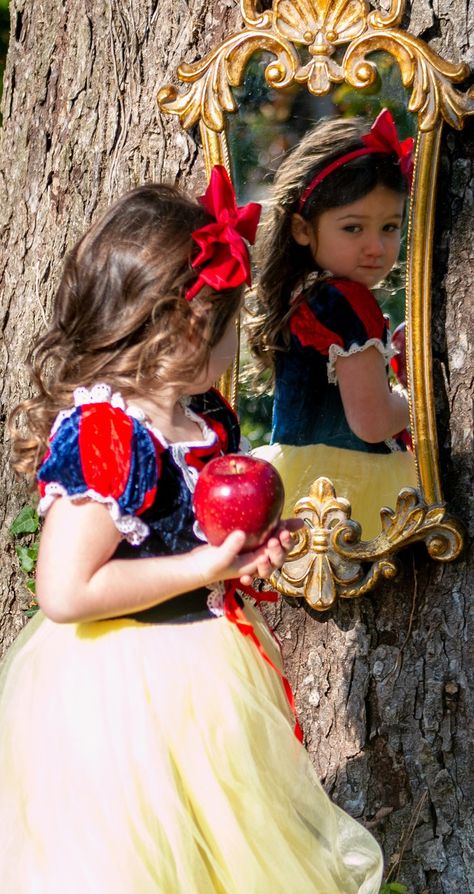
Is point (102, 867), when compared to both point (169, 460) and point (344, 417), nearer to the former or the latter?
point (169, 460)

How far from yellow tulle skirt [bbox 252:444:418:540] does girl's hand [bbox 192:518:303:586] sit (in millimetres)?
649

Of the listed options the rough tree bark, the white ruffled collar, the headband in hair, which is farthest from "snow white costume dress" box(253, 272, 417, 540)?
the white ruffled collar

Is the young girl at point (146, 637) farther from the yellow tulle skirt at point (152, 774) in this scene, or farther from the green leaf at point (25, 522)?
the green leaf at point (25, 522)

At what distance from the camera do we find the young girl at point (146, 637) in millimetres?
1954

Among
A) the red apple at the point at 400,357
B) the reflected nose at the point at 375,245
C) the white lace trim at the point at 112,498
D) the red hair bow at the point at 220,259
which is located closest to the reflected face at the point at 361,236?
the reflected nose at the point at 375,245

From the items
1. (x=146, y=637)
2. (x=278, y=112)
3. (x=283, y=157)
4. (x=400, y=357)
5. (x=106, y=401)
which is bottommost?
(x=146, y=637)

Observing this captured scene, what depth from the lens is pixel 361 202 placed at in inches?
105

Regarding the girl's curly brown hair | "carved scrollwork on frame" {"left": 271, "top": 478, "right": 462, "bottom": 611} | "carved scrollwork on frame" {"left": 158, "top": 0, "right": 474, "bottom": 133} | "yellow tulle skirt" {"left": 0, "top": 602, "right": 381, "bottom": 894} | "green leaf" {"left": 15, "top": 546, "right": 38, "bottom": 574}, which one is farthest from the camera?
"green leaf" {"left": 15, "top": 546, "right": 38, "bottom": 574}

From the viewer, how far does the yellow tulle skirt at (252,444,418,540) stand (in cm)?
273

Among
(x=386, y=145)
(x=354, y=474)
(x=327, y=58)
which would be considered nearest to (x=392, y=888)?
(x=354, y=474)

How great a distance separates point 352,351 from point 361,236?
263 millimetres

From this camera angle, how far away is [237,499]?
1.98 meters

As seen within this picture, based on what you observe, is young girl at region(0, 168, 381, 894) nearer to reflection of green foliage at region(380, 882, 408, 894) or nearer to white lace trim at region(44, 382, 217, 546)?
white lace trim at region(44, 382, 217, 546)

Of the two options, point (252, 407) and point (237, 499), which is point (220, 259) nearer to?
point (237, 499)
